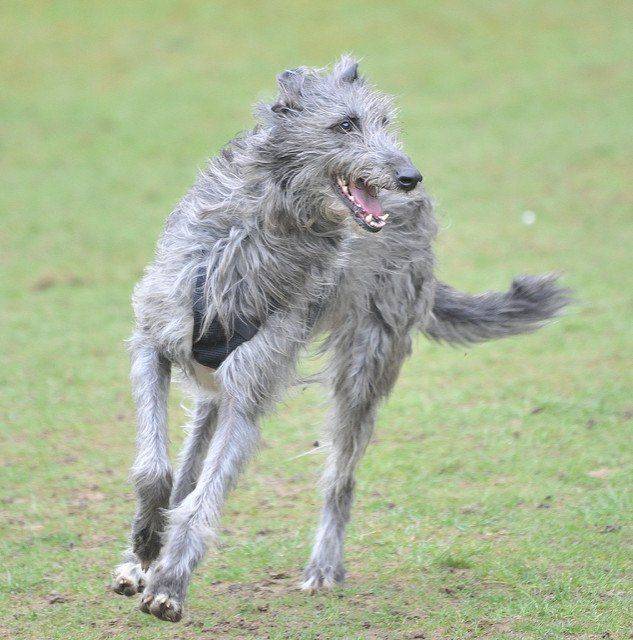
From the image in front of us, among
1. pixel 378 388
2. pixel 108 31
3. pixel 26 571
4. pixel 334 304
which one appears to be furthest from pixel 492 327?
pixel 108 31

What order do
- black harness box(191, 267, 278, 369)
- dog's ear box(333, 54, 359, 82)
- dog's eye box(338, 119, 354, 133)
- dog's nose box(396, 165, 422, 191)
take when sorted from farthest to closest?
dog's ear box(333, 54, 359, 82) < black harness box(191, 267, 278, 369) < dog's eye box(338, 119, 354, 133) < dog's nose box(396, 165, 422, 191)

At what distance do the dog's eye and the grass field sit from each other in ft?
3.38

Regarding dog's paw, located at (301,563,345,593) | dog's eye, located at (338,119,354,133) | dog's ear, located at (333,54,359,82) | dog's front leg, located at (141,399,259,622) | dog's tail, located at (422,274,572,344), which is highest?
dog's ear, located at (333,54,359,82)

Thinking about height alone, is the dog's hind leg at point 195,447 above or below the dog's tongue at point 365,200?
below

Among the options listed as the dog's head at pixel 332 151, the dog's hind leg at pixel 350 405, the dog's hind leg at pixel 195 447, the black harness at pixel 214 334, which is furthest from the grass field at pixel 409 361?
the black harness at pixel 214 334

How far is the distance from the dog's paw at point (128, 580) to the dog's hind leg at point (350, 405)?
987mm

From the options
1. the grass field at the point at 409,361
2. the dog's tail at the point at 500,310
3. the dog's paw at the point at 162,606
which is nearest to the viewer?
the dog's paw at the point at 162,606

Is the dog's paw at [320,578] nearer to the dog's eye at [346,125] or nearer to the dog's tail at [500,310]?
the dog's tail at [500,310]

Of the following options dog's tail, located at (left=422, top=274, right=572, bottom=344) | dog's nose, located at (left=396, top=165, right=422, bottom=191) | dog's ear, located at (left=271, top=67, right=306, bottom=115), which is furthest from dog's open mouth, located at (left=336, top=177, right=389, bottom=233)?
dog's tail, located at (left=422, top=274, right=572, bottom=344)

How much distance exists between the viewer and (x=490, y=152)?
17.9 m

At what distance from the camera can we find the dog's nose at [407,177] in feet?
15.5

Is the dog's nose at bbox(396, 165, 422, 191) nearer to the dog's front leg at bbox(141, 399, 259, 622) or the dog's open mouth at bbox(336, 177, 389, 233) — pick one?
the dog's open mouth at bbox(336, 177, 389, 233)

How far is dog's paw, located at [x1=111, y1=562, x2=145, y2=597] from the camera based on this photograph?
5238mm

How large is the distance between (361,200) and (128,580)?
2151 mm
